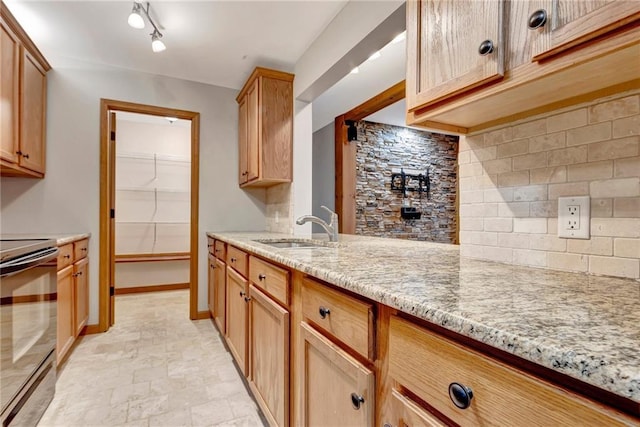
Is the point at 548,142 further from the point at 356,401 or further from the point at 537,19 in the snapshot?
the point at 356,401

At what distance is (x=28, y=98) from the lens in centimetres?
236

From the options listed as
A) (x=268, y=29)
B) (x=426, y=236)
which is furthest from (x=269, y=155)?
(x=426, y=236)

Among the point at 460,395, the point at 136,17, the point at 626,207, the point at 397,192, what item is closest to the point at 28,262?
the point at 136,17


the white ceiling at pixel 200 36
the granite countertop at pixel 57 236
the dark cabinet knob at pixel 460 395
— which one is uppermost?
the white ceiling at pixel 200 36

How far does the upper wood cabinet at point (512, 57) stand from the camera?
640 millimetres

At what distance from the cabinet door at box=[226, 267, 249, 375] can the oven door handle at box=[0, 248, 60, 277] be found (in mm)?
984

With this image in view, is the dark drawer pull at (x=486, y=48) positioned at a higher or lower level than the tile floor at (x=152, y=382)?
higher

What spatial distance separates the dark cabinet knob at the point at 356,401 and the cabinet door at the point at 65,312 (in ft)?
7.14

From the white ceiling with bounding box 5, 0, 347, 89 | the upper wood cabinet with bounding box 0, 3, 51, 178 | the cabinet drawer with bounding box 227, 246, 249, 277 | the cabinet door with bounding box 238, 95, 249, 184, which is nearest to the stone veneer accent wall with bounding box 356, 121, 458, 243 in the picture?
the cabinet door with bounding box 238, 95, 249, 184

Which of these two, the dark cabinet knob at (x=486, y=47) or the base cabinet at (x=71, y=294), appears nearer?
the dark cabinet knob at (x=486, y=47)

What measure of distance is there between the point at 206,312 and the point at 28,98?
7.54 feet

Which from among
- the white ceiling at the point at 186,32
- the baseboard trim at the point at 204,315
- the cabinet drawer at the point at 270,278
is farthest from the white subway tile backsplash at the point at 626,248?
the baseboard trim at the point at 204,315

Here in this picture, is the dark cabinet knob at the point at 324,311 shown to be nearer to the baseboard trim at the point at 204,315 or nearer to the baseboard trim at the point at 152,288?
the baseboard trim at the point at 204,315

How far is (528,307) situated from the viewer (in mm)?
583
